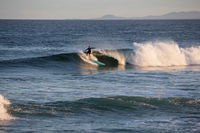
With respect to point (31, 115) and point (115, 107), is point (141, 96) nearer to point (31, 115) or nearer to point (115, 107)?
point (115, 107)

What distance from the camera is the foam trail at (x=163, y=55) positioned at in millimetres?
38438

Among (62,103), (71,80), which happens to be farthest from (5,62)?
(62,103)

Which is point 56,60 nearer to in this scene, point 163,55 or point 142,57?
point 142,57

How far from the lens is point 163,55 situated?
40062 millimetres

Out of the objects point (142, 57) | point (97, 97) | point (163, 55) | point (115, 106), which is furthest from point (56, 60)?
point (115, 106)

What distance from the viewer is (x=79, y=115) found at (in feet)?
61.0

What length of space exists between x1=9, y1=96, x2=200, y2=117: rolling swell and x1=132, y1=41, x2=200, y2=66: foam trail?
16.7 m

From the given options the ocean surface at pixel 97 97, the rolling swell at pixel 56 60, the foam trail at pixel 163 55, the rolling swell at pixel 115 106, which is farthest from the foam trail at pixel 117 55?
the rolling swell at pixel 115 106

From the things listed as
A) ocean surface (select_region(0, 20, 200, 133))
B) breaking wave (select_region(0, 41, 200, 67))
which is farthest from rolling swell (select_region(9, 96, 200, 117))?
breaking wave (select_region(0, 41, 200, 67))

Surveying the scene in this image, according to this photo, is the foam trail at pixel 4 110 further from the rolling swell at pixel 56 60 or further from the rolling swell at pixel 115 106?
the rolling swell at pixel 56 60

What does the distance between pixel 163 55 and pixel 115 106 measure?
2068 centimetres

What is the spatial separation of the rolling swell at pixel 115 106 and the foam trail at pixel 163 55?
16.7 m

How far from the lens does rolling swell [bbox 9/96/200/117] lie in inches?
743

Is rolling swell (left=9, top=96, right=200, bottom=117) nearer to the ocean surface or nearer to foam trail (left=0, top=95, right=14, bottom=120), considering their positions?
the ocean surface
